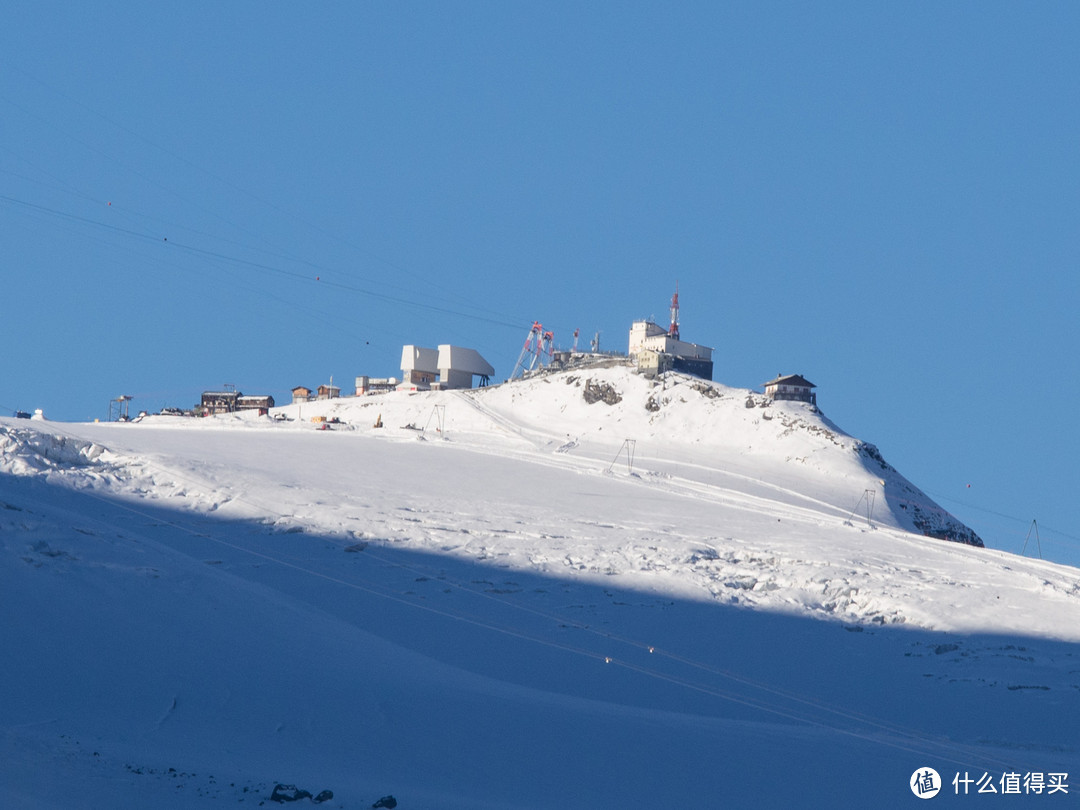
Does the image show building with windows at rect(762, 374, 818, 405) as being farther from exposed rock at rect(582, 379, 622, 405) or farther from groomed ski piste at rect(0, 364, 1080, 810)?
groomed ski piste at rect(0, 364, 1080, 810)

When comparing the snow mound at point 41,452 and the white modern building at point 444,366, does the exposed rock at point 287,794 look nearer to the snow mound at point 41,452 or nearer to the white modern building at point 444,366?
the snow mound at point 41,452

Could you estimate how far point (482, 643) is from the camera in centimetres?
2523

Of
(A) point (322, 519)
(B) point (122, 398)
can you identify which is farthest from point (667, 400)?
(A) point (322, 519)

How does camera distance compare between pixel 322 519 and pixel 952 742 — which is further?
pixel 322 519

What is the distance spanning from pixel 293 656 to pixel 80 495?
16.4m

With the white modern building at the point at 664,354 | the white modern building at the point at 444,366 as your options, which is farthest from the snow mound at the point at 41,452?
the white modern building at the point at 444,366

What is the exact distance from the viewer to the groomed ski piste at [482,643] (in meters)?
15.4

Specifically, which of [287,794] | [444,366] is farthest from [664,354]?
[287,794]

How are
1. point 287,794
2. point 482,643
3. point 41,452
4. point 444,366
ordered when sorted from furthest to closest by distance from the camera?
point 444,366 → point 41,452 → point 482,643 → point 287,794

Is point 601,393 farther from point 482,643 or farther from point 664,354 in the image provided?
point 482,643

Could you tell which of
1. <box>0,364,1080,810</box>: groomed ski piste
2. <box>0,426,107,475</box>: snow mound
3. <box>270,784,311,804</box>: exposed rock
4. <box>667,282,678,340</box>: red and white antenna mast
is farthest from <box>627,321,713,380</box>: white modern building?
<box>270,784,311,804</box>: exposed rock

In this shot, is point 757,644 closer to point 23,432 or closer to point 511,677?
point 511,677

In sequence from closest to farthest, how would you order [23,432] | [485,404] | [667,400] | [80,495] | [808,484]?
1. [80,495]
2. [23,432]
3. [808,484]
4. [667,400]
5. [485,404]

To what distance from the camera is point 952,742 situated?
21.5 meters
